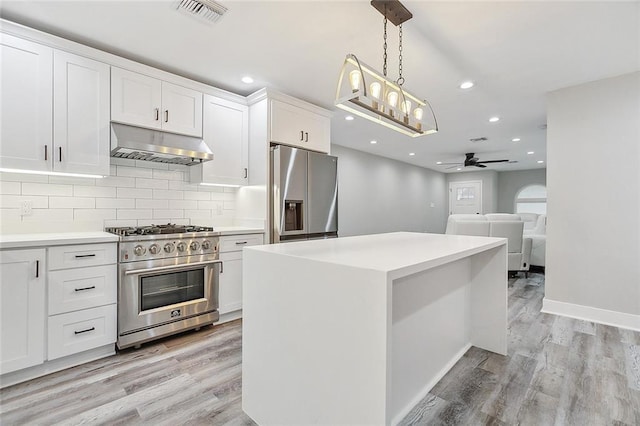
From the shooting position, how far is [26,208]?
92.5 inches

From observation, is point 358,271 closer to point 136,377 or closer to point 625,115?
point 136,377

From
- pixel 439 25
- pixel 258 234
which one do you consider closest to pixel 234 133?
pixel 258 234

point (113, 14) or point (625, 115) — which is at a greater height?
point (113, 14)

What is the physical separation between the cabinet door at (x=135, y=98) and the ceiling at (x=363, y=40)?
0.18 metres

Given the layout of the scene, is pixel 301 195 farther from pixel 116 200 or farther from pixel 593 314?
pixel 593 314

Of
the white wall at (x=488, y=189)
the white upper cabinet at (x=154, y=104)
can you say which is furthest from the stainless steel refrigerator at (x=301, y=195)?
the white wall at (x=488, y=189)

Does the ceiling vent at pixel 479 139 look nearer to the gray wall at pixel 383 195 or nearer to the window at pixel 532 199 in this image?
the gray wall at pixel 383 195

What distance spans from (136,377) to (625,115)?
15.4ft

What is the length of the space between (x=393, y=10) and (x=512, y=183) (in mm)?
9388

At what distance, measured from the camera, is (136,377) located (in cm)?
198

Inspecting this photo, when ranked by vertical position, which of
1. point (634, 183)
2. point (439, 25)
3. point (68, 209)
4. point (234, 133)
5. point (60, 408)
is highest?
point (439, 25)

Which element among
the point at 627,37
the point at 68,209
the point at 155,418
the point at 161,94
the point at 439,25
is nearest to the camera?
the point at 155,418

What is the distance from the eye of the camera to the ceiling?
1.96 meters

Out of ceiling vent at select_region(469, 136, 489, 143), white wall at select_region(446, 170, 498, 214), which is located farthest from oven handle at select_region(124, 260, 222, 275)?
white wall at select_region(446, 170, 498, 214)
